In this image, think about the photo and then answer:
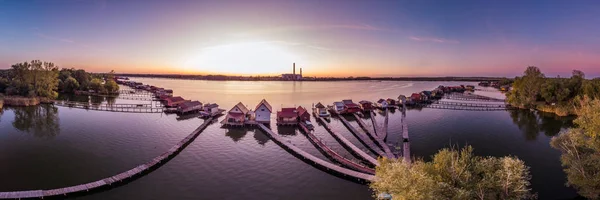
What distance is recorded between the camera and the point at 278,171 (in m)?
33.1

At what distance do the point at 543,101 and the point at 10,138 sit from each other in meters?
117

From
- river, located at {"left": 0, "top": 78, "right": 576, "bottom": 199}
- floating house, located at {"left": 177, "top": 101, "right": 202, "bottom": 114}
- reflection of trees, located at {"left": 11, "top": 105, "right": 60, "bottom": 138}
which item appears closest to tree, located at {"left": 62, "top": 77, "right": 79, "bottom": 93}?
reflection of trees, located at {"left": 11, "top": 105, "right": 60, "bottom": 138}

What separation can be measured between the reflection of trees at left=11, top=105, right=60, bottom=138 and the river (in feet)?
0.54

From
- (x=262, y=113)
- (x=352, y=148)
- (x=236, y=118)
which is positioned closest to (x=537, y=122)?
A: (x=352, y=148)

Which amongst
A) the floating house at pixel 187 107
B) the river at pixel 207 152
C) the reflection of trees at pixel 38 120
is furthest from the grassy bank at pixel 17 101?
the floating house at pixel 187 107

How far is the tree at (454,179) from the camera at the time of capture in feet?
56.9

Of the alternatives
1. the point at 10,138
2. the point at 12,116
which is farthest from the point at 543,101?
the point at 12,116

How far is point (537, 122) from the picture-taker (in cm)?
6309

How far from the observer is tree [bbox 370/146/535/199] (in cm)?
1733

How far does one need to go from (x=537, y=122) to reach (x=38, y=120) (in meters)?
103

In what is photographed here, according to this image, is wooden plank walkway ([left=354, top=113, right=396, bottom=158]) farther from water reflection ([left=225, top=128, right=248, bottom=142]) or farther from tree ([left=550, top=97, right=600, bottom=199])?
water reflection ([left=225, top=128, right=248, bottom=142])

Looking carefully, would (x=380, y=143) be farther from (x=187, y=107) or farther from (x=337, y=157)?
(x=187, y=107)

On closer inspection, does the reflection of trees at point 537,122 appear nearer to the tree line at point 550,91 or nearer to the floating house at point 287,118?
the tree line at point 550,91

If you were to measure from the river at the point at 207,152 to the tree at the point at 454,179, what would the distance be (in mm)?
8663
